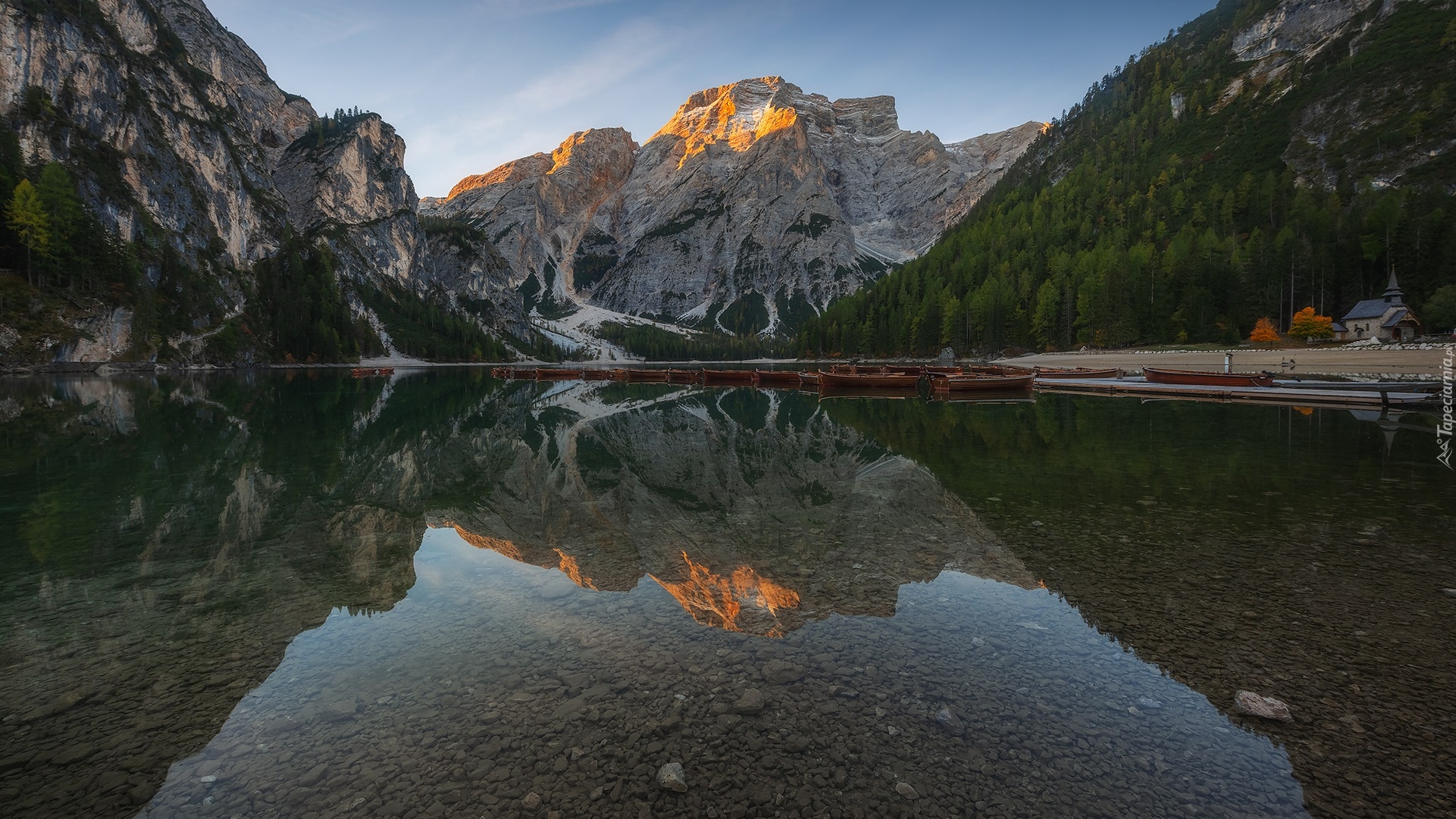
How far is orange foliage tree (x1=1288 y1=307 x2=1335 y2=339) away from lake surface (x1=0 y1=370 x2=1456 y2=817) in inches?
3256

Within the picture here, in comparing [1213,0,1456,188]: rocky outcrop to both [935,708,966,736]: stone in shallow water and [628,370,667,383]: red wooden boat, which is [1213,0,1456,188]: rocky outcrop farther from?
[935,708,966,736]: stone in shallow water

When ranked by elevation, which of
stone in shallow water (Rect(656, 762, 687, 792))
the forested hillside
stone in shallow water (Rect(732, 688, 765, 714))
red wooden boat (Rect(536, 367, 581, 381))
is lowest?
stone in shallow water (Rect(732, 688, 765, 714))

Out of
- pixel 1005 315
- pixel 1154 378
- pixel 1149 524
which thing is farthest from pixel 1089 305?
pixel 1149 524

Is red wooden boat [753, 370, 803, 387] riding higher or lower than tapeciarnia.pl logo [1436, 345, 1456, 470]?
higher

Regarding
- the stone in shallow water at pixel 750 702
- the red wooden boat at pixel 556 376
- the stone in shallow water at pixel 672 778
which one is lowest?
the stone in shallow water at pixel 750 702

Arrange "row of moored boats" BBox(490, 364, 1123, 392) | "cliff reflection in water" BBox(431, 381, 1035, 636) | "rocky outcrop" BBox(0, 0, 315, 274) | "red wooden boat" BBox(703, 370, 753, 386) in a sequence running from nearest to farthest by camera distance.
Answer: "cliff reflection in water" BBox(431, 381, 1035, 636) < "row of moored boats" BBox(490, 364, 1123, 392) < "red wooden boat" BBox(703, 370, 753, 386) < "rocky outcrop" BBox(0, 0, 315, 274)

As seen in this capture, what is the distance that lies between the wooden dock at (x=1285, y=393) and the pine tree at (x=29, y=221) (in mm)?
138691

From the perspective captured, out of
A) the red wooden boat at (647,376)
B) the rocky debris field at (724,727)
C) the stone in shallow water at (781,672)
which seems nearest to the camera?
the rocky debris field at (724,727)

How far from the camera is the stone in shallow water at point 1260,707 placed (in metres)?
5.80

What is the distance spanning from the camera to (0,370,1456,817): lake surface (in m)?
5.06

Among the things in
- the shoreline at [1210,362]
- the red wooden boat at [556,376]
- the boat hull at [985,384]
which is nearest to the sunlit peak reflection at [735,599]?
the boat hull at [985,384]

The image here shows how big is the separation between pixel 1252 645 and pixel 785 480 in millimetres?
12632

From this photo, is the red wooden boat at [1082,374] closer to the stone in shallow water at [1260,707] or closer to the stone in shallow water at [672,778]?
the stone in shallow water at [1260,707]

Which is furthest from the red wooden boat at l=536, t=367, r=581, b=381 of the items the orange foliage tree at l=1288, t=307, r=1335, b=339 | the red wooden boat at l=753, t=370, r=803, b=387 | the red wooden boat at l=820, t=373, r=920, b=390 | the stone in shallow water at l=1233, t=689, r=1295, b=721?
the orange foliage tree at l=1288, t=307, r=1335, b=339
